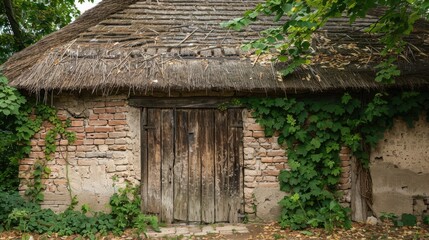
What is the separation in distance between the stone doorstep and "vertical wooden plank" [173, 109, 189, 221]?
0.86ft

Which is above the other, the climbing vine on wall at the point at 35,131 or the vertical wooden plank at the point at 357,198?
the climbing vine on wall at the point at 35,131

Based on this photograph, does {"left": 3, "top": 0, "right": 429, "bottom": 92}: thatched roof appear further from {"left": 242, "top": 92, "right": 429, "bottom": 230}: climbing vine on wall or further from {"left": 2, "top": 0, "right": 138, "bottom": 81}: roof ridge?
{"left": 242, "top": 92, "right": 429, "bottom": 230}: climbing vine on wall

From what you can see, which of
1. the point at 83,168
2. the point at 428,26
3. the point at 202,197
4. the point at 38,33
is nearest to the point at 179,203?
the point at 202,197

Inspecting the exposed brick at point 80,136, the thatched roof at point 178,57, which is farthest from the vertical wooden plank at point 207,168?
the exposed brick at point 80,136

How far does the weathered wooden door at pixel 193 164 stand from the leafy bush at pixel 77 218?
0.34 m

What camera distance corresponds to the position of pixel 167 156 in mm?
5621

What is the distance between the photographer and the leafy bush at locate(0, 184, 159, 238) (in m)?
5.03

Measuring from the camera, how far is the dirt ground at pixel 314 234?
499cm

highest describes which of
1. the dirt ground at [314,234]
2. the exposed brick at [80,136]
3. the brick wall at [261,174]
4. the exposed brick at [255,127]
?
the exposed brick at [255,127]

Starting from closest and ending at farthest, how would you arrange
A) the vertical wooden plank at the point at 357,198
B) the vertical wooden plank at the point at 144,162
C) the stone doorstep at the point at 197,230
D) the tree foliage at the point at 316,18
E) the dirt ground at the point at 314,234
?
the tree foliage at the point at 316,18 < the dirt ground at the point at 314,234 < the stone doorstep at the point at 197,230 < the vertical wooden plank at the point at 144,162 < the vertical wooden plank at the point at 357,198

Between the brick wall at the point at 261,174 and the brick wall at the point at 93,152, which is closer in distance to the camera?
the brick wall at the point at 93,152

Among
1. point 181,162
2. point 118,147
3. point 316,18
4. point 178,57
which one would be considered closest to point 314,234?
point 181,162

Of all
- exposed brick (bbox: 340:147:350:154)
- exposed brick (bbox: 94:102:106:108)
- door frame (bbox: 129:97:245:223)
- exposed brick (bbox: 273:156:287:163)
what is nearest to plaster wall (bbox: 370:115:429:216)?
exposed brick (bbox: 340:147:350:154)

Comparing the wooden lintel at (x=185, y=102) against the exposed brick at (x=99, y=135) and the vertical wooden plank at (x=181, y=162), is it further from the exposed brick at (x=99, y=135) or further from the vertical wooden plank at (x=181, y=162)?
the exposed brick at (x=99, y=135)
